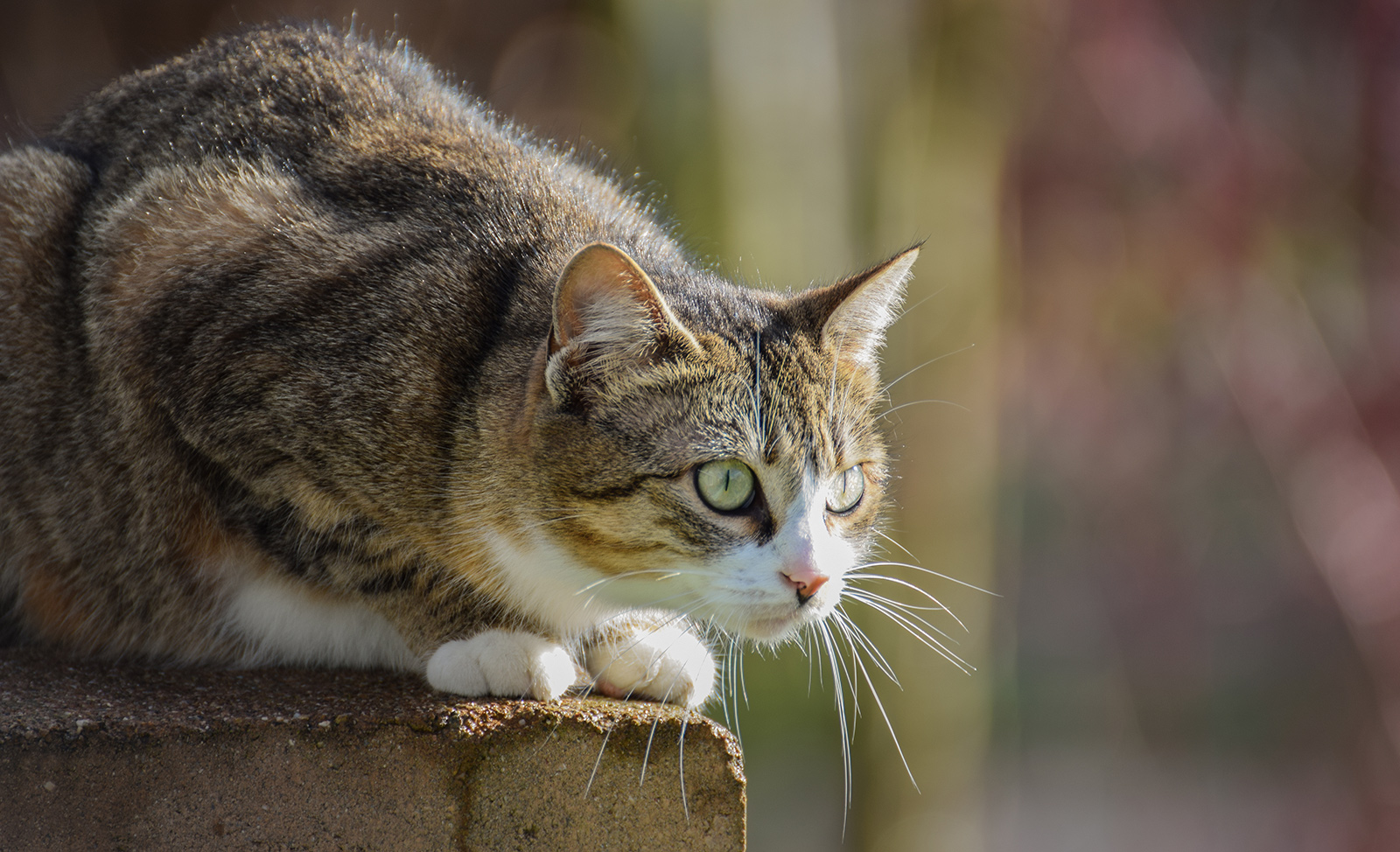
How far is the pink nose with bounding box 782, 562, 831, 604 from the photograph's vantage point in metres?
1.89

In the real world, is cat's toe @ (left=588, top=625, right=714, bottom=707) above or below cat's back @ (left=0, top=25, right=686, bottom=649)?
below

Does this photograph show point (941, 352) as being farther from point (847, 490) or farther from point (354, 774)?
point (354, 774)

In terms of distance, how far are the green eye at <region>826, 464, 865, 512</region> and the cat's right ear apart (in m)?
0.38

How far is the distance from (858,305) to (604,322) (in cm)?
56

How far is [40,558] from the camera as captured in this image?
2.41 m

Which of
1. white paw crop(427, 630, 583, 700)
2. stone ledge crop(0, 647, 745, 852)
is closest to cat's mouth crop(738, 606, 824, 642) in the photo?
stone ledge crop(0, 647, 745, 852)

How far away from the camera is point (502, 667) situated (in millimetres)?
1988

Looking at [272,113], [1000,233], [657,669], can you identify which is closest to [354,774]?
[657,669]

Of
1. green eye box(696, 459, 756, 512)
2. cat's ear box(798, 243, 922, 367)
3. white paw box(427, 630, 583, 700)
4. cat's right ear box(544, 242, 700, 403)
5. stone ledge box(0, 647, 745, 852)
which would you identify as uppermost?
cat's ear box(798, 243, 922, 367)

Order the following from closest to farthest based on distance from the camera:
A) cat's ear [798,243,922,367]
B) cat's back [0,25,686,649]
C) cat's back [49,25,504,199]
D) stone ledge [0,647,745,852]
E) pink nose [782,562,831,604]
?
stone ledge [0,647,745,852] < pink nose [782,562,831,604] < cat's back [0,25,686,649] < cat's ear [798,243,922,367] < cat's back [49,25,504,199]

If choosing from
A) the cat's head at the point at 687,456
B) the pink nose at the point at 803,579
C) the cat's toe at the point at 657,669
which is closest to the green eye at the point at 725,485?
the cat's head at the point at 687,456

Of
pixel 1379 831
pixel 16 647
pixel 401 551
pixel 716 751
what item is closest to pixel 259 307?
pixel 401 551

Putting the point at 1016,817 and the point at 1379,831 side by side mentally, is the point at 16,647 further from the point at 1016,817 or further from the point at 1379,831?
the point at 1016,817

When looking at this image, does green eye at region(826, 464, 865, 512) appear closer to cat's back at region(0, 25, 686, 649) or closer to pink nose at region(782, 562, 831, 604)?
pink nose at region(782, 562, 831, 604)
